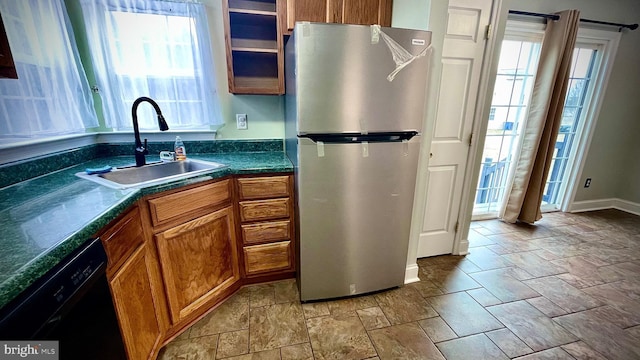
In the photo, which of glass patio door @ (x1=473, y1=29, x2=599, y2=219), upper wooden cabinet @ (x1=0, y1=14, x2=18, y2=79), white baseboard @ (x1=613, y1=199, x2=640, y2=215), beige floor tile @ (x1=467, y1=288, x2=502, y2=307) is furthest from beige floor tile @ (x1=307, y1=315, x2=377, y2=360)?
white baseboard @ (x1=613, y1=199, x2=640, y2=215)

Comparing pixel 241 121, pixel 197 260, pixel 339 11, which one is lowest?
pixel 197 260

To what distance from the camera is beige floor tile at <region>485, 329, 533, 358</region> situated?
1398 millimetres

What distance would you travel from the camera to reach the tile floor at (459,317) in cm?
140

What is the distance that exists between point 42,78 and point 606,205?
5829mm

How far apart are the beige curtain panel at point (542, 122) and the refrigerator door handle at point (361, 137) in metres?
2.00

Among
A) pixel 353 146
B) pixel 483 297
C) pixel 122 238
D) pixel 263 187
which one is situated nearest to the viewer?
pixel 122 238

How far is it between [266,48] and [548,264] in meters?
2.96

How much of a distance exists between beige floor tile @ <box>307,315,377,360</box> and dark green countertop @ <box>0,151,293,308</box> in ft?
3.58

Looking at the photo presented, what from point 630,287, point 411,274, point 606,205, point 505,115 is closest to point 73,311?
point 411,274

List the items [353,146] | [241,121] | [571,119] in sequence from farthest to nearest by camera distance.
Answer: [571,119], [241,121], [353,146]

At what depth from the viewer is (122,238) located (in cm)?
104

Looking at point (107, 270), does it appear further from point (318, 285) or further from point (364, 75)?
point (364, 75)

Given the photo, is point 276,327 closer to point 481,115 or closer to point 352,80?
point 352,80

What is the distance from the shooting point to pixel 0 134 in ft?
3.98
